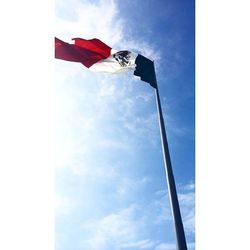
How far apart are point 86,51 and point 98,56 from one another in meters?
0.17

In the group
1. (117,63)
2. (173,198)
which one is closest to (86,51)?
(117,63)

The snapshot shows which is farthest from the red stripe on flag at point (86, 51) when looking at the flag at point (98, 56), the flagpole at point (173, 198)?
the flagpole at point (173, 198)

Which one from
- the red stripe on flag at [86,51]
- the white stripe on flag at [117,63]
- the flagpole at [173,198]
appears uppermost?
the red stripe on flag at [86,51]

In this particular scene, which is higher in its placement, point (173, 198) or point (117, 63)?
point (117, 63)

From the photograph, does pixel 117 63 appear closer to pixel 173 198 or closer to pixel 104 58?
pixel 104 58

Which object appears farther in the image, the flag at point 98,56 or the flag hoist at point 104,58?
the flag at point 98,56

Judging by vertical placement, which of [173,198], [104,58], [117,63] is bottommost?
[173,198]

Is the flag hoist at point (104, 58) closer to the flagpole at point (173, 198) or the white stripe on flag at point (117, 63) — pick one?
the white stripe on flag at point (117, 63)

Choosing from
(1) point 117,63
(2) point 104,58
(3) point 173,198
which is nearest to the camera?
(3) point 173,198

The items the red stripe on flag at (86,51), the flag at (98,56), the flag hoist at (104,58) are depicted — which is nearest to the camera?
the flag hoist at (104,58)

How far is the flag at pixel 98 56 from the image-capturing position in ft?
15.2

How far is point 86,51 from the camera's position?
493 centimetres
